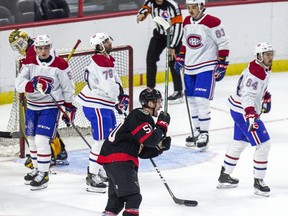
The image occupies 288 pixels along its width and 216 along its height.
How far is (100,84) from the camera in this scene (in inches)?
303

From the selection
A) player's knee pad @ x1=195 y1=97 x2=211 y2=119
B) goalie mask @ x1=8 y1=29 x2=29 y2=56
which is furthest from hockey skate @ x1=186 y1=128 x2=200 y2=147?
goalie mask @ x1=8 y1=29 x2=29 y2=56

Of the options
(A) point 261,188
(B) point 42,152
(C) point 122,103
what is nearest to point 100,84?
(C) point 122,103

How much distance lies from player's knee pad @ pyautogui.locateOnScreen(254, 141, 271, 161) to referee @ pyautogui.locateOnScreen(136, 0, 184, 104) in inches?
127

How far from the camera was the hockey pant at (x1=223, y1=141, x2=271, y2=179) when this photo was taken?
7422 millimetres

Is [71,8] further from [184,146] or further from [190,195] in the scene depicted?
[190,195]

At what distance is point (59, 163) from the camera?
841cm

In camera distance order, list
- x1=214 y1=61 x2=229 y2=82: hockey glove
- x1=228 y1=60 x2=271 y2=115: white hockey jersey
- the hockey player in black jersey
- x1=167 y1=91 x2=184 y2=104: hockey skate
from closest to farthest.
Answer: the hockey player in black jersey → x1=228 y1=60 x2=271 y2=115: white hockey jersey → x1=214 y1=61 x2=229 y2=82: hockey glove → x1=167 y1=91 x2=184 y2=104: hockey skate

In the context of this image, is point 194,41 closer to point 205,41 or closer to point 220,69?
point 205,41

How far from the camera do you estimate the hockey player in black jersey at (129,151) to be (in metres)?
6.27

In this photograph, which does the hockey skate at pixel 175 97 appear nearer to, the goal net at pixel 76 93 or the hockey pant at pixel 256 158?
the goal net at pixel 76 93

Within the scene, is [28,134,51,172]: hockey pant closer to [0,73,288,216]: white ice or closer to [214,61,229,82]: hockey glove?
[0,73,288,216]: white ice

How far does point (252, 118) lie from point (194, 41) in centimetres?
191

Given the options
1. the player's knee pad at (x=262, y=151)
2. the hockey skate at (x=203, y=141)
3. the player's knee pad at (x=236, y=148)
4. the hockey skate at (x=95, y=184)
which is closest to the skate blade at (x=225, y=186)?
the player's knee pad at (x=236, y=148)

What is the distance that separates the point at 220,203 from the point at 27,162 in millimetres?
1721
